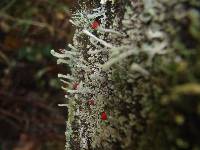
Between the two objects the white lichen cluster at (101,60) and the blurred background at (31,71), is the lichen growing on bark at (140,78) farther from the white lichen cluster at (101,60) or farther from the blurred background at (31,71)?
the blurred background at (31,71)

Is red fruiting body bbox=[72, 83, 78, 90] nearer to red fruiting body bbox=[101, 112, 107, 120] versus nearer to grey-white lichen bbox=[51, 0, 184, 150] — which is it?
grey-white lichen bbox=[51, 0, 184, 150]

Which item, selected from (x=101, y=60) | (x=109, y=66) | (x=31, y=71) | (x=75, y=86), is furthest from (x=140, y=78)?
(x=31, y=71)

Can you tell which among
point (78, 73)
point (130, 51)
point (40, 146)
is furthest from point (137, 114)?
point (40, 146)

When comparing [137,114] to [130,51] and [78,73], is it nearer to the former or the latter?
[130,51]

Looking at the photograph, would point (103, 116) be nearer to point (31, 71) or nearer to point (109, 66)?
point (109, 66)

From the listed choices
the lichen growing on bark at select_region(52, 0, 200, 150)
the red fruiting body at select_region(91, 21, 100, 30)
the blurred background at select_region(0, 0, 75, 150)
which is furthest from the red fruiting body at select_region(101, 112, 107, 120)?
the blurred background at select_region(0, 0, 75, 150)
